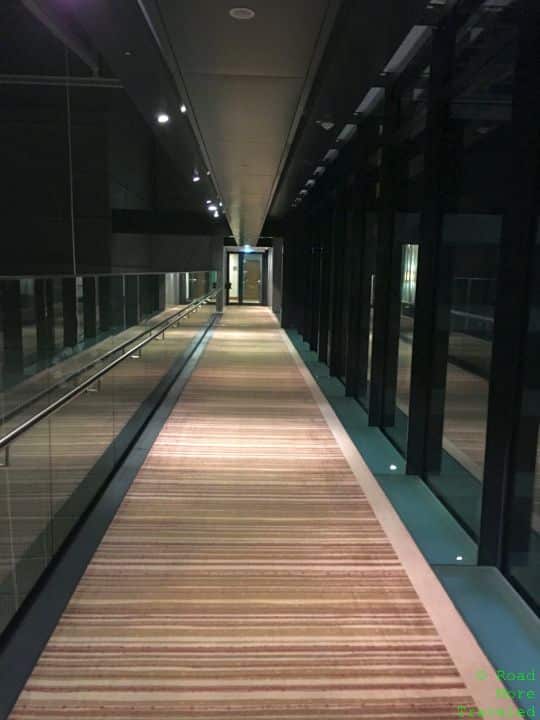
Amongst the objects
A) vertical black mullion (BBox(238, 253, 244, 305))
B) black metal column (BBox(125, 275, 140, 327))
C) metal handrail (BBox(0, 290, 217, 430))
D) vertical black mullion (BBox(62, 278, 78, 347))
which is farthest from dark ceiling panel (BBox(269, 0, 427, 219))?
vertical black mullion (BBox(238, 253, 244, 305))

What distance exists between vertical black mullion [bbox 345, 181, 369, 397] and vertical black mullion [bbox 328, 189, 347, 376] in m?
1.14

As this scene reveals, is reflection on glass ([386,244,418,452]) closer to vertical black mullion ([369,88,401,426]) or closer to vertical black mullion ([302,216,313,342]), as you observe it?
vertical black mullion ([369,88,401,426])

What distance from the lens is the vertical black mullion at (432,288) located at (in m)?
3.57

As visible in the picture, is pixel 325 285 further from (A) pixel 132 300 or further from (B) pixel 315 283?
(A) pixel 132 300

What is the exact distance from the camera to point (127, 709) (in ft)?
6.16

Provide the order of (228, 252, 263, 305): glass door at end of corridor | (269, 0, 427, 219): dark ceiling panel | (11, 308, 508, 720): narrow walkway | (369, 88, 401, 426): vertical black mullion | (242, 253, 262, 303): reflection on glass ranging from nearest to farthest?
1. (11, 308, 508, 720): narrow walkway
2. (269, 0, 427, 219): dark ceiling panel
3. (369, 88, 401, 426): vertical black mullion
4. (228, 252, 263, 305): glass door at end of corridor
5. (242, 253, 262, 303): reflection on glass

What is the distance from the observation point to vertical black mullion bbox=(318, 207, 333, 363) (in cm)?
951

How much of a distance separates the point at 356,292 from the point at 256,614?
475 cm

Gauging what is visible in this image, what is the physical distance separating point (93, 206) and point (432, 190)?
6314mm

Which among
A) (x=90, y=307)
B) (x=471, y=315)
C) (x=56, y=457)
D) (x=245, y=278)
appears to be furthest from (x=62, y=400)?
(x=245, y=278)

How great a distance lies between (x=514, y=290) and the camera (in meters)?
2.56

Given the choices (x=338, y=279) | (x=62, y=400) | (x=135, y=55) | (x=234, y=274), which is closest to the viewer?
(x=62, y=400)

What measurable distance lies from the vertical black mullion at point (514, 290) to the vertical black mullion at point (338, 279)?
5.32 meters

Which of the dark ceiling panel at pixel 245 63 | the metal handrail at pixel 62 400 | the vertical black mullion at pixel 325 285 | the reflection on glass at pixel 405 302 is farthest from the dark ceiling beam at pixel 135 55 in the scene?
the vertical black mullion at pixel 325 285
